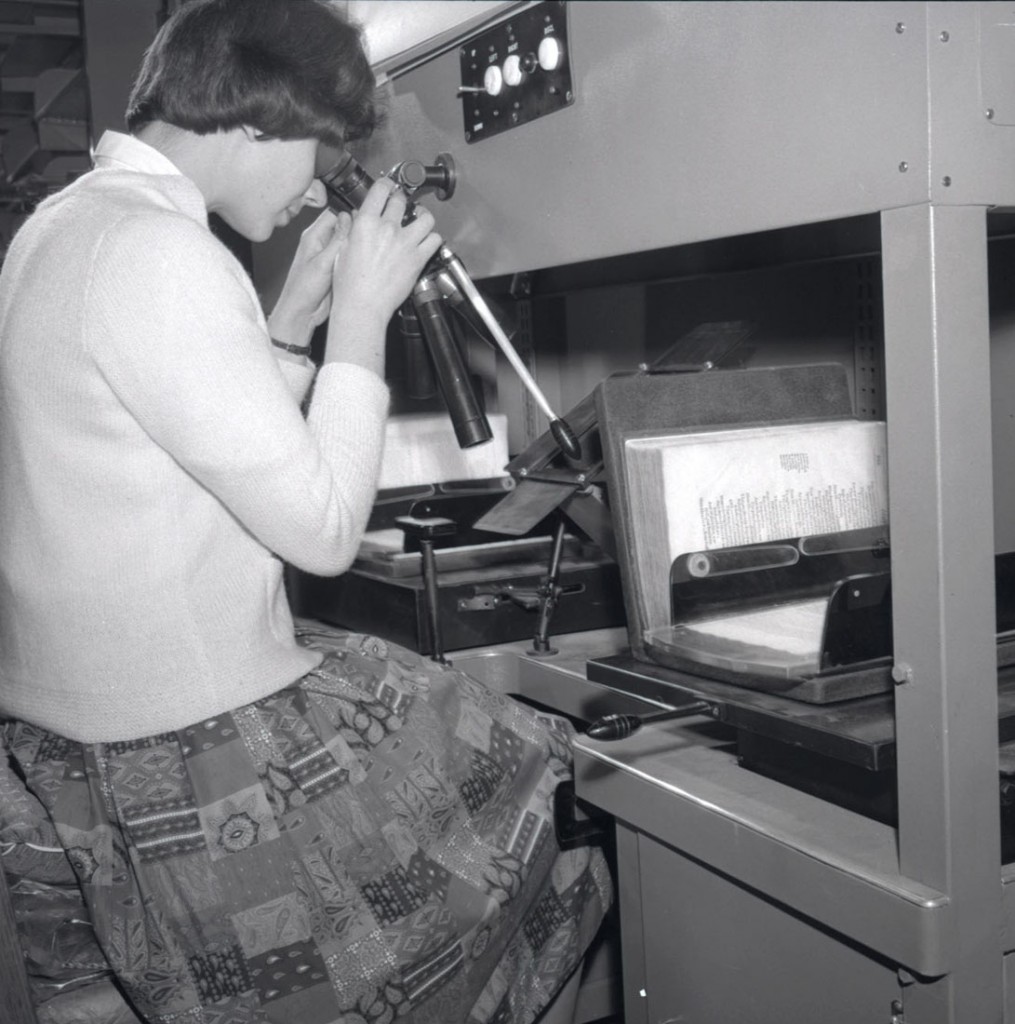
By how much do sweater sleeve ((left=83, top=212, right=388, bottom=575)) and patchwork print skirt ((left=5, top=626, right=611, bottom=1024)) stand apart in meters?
0.22

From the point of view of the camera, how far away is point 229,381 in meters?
1.02

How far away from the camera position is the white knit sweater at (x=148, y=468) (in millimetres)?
1027

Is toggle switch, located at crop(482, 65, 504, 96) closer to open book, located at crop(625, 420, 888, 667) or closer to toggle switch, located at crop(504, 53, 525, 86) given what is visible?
toggle switch, located at crop(504, 53, 525, 86)

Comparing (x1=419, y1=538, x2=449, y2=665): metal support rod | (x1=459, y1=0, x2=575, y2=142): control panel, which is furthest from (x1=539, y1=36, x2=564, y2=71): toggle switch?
(x1=419, y1=538, x2=449, y2=665): metal support rod

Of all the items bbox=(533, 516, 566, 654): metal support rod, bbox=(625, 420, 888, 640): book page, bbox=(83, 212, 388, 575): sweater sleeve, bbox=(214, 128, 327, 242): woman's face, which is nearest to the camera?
bbox=(83, 212, 388, 575): sweater sleeve

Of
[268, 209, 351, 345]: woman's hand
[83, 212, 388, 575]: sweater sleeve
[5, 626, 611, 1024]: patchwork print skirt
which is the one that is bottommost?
[5, 626, 611, 1024]: patchwork print skirt

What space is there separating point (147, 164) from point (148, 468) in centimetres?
33

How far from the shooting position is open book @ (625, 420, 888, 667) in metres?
1.12

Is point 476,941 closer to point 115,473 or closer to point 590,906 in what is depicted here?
point 590,906

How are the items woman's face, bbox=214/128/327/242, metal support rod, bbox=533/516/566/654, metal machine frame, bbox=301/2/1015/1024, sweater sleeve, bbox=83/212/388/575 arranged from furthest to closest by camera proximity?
metal support rod, bbox=533/516/566/654
woman's face, bbox=214/128/327/242
sweater sleeve, bbox=83/212/388/575
metal machine frame, bbox=301/2/1015/1024

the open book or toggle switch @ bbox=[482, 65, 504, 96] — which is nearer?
the open book

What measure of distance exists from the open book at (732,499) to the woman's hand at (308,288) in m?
0.53

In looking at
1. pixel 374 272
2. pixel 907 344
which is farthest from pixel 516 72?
pixel 907 344

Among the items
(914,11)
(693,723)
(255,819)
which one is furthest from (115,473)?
(914,11)
